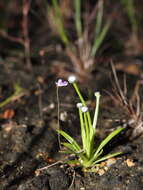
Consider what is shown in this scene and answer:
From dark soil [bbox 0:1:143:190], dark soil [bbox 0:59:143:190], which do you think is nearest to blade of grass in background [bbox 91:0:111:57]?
dark soil [bbox 0:1:143:190]

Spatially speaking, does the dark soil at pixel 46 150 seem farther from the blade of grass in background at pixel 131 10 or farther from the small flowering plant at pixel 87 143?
the blade of grass in background at pixel 131 10

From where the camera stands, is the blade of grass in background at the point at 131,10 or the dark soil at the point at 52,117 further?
the blade of grass in background at the point at 131,10

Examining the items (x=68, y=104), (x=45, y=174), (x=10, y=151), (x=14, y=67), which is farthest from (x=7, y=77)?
(x=45, y=174)

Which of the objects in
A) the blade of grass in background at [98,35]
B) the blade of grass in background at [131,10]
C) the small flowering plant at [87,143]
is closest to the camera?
the small flowering plant at [87,143]

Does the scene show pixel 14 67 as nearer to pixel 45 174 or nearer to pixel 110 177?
pixel 45 174

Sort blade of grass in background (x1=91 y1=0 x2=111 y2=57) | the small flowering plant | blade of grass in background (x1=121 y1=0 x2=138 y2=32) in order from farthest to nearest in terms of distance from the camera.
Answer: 1. blade of grass in background (x1=121 y1=0 x2=138 y2=32)
2. blade of grass in background (x1=91 y1=0 x2=111 y2=57)
3. the small flowering plant

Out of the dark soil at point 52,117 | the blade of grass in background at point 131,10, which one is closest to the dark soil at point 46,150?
the dark soil at point 52,117

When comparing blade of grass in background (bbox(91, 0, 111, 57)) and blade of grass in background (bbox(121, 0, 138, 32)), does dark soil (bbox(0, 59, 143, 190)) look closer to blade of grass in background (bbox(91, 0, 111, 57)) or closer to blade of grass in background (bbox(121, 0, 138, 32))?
blade of grass in background (bbox(91, 0, 111, 57))

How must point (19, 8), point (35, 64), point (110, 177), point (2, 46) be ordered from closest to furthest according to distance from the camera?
point (110, 177) → point (35, 64) → point (2, 46) → point (19, 8)

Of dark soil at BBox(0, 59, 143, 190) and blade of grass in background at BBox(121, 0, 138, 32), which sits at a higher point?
blade of grass in background at BBox(121, 0, 138, 32)

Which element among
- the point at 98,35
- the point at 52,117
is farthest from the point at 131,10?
the point at 52,117

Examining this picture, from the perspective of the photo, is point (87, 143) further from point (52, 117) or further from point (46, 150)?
point (52, 117)
